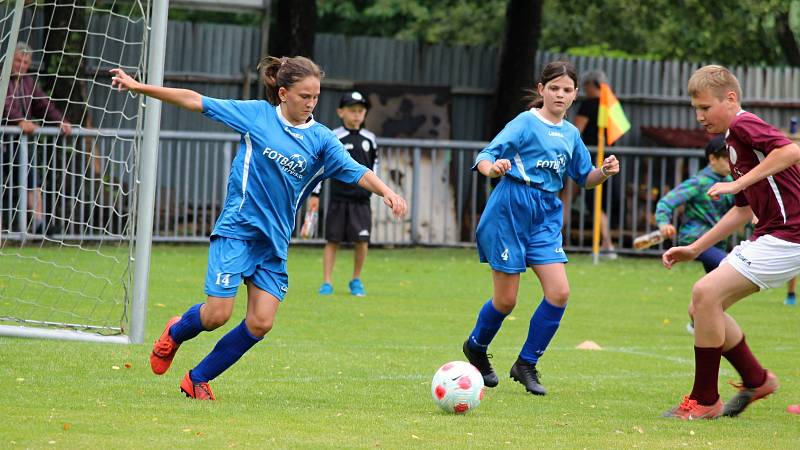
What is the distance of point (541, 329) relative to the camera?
7980 millimetres

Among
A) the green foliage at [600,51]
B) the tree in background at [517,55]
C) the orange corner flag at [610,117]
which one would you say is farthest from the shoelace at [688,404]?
the green foliage at [600,51]

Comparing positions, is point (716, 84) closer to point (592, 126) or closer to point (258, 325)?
point (258, 325)

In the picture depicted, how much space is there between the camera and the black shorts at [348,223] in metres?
13.2

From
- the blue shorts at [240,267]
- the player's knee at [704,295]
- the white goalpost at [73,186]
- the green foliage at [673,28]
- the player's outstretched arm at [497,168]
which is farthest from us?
the green foliage at [673,28]

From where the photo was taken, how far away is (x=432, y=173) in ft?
60.8

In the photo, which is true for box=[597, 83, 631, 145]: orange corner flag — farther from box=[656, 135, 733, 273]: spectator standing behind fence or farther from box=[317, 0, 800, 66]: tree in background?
box=[317, 0, 800, 66]: tree in background

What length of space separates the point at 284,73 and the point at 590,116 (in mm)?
12231

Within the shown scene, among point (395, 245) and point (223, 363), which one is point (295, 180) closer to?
point (223, 363)

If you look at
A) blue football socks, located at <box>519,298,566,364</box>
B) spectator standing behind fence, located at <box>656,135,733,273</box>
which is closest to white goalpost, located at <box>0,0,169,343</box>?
blue football socks, located at <box>519,298,566,364</box>

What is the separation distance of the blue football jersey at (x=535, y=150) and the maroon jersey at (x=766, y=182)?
131cm

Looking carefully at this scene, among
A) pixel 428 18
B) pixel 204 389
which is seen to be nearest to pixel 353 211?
pixel 204 389

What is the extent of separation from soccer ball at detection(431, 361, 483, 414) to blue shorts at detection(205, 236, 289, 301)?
3.24 ft

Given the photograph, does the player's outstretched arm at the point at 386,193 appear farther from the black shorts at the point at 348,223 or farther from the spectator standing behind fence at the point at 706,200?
the black shorts at the point at 348,223

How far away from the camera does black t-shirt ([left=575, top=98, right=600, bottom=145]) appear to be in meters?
18.7
